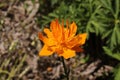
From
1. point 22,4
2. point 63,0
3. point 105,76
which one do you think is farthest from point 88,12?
point 22,4

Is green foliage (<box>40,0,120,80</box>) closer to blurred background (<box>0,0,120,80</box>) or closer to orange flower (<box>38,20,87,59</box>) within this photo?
blurred background (<box>0,0,120,80</box>)

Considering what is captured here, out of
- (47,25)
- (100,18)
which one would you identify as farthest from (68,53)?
(47,25)

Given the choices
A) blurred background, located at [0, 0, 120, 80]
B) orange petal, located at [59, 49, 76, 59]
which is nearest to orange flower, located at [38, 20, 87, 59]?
orange petal, located at [59, 49, 76, 59]

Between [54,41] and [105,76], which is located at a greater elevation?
[54,41]

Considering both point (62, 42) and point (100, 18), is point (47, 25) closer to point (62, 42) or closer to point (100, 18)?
point (100, 18)

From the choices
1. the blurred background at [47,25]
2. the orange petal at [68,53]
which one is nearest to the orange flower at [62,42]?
the orange petal at [68,53]

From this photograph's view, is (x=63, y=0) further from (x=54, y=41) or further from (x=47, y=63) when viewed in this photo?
(x=54, y=41)

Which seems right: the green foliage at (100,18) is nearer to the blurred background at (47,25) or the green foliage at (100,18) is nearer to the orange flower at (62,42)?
the blurred background at (47,25)

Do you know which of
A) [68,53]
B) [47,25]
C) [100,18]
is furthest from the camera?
[47,25]
